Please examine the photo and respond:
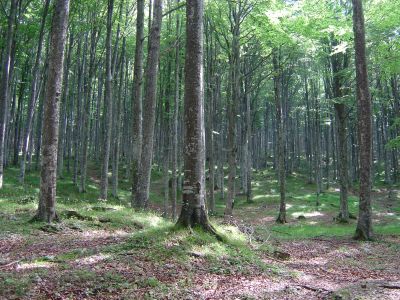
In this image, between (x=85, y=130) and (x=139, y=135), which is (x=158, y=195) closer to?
(x=85, y=130)

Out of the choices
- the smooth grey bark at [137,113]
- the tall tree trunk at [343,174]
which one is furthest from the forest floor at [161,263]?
the tall tree trunk at [343,174]

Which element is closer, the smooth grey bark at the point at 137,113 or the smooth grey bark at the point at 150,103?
the smooth grey bark at the point at 150,103

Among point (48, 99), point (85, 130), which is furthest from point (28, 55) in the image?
point (48, 99)

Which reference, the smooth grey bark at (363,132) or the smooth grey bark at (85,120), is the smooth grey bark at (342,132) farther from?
the smooth grey bark at (85,120)

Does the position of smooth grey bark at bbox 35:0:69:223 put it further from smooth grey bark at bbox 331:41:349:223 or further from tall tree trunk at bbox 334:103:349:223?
tall tree trunk at bbox 334:103:349:223

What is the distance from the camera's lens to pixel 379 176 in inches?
1960

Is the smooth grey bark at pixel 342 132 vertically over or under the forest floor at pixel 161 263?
over

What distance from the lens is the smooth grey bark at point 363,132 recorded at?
46.6 ft

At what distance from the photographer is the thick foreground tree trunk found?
8.02 metres

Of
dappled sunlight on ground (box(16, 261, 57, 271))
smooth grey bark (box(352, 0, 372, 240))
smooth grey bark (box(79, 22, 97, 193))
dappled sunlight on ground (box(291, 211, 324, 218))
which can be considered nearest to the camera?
dappled sunlight on ground (box(16, 261, 57, 271))

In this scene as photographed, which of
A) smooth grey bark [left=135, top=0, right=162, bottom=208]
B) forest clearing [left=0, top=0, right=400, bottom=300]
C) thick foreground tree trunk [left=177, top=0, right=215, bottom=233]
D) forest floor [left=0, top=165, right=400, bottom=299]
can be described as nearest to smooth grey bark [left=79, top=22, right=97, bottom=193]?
forest clearing [left=0, top=0, right=400, bottom=300]

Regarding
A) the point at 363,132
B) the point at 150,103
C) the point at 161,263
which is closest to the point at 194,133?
the point at 161,263

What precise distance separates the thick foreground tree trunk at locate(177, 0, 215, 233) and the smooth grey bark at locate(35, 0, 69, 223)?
3.71 meters

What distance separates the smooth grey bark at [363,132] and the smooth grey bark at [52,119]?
10.8 m
